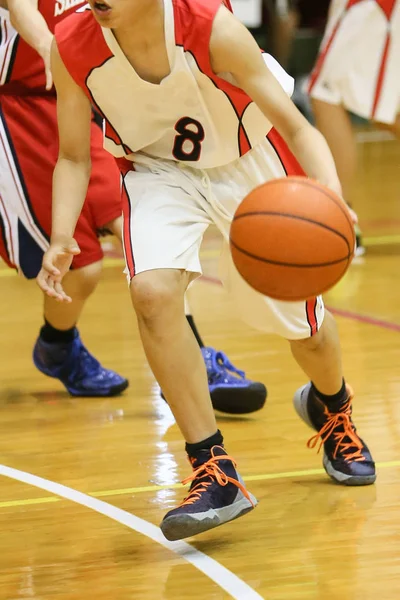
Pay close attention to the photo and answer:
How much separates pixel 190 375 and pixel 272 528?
1.45 ft

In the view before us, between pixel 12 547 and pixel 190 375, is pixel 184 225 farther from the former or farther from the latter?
pixel 12 547

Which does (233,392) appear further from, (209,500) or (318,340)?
(209,500)

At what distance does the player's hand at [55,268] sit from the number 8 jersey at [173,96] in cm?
31

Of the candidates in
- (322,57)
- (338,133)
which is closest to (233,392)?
(338,133)

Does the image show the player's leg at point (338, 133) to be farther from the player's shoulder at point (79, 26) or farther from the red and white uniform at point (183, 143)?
the player's shoulder at point (79, 26)

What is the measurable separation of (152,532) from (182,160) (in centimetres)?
94

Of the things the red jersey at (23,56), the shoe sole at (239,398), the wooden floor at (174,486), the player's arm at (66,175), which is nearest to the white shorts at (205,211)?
the player's arm at (66,175)

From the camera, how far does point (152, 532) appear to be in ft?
9.04

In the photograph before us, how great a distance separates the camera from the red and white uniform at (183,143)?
8.77 ft

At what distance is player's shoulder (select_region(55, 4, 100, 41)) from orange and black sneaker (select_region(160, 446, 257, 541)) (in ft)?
3.49

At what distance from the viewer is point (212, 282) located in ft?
18.5

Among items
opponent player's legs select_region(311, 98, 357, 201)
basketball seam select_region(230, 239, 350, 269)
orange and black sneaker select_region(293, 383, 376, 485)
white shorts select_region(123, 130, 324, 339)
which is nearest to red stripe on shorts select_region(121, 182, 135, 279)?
white shorts select_region(123, 130, 324, 339)

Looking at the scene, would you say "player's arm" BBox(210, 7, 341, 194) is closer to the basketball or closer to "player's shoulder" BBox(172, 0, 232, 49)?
"player's shoulder" BBox(172, 0, 232, 49)

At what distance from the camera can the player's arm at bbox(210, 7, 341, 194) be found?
2.54m
